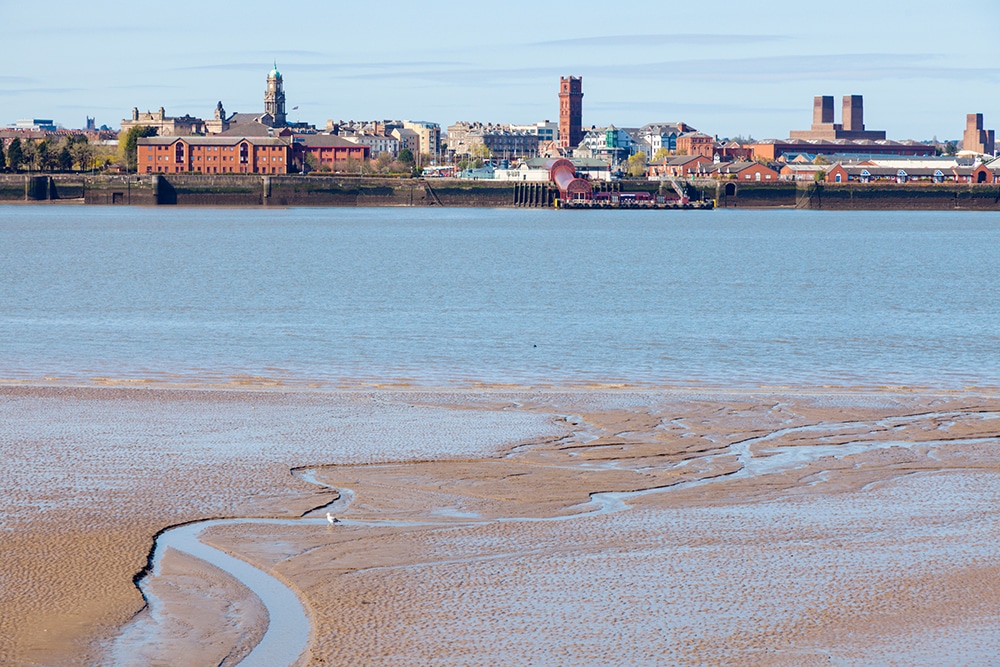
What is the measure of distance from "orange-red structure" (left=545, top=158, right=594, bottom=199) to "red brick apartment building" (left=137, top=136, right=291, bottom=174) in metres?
28.3

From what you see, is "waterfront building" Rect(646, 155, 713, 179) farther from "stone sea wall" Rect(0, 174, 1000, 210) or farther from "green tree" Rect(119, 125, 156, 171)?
"green tree" Rect(119, 125, 156, 171)

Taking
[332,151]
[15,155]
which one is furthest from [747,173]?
[15,155]

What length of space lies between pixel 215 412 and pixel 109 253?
39.1 metres

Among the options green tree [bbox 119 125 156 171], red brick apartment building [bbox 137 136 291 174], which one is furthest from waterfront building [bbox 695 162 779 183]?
green tree [bbox 119 125 156 171]

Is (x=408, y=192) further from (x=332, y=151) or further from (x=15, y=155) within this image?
(x=15, y=155)

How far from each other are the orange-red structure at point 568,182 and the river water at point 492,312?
68188mm

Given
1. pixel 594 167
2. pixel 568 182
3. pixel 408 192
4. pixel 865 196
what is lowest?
pixel 865 196

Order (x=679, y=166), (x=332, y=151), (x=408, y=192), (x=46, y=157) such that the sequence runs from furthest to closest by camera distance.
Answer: (x=679, y=166) → (x=332, y=151) → (x=46, y=157) → (x=408, y=192)

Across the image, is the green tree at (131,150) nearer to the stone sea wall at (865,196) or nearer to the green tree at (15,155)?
the green tree at (15,155)

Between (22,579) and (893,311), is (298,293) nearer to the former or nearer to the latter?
(893,311)

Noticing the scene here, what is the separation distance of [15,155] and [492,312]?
113691mm

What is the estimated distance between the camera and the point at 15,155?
130250 millimetres

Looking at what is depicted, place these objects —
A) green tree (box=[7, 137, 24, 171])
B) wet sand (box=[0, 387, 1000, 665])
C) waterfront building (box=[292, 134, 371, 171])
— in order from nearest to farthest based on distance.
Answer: wet sand (box=[0, 387, 1000, 665]) < green tree (box=[7, 137, 24, 171]) < waterfront building (box=[292, 134, 371, 171])

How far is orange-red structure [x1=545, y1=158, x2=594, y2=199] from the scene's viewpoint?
13212 centimetres
